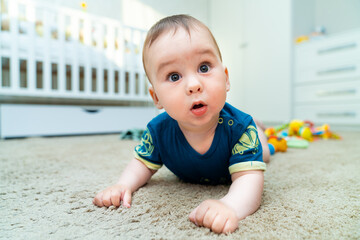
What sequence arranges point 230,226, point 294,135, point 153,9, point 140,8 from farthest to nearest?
point 153,9
point 140,8
point 294,135
point 230,226

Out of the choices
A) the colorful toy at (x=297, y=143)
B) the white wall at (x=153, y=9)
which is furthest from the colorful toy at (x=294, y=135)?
the white wall at (x=153, y=9)

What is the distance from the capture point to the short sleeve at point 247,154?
1.49ft

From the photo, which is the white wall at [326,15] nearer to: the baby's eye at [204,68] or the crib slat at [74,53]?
the crib slat at [74,53]

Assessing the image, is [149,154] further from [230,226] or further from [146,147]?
[230,226]

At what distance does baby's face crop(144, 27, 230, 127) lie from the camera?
16.0 inches

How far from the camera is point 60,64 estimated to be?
5.91 feet

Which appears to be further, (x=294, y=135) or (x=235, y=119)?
(x=294, y=135)

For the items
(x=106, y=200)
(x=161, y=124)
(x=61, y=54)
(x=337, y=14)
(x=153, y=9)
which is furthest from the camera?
(x=153, y=9)

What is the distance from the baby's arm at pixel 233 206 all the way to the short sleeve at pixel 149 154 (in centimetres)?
19

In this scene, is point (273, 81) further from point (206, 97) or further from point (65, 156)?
point (206, 97)

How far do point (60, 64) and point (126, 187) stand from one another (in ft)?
5.28

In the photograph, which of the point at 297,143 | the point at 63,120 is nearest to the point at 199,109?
the point at 297,143

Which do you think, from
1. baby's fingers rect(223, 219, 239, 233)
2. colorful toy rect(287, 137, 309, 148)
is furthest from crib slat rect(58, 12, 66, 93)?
baby's fingers rect(223, 219, 239, 233)

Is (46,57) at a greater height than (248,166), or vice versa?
(46,57)
